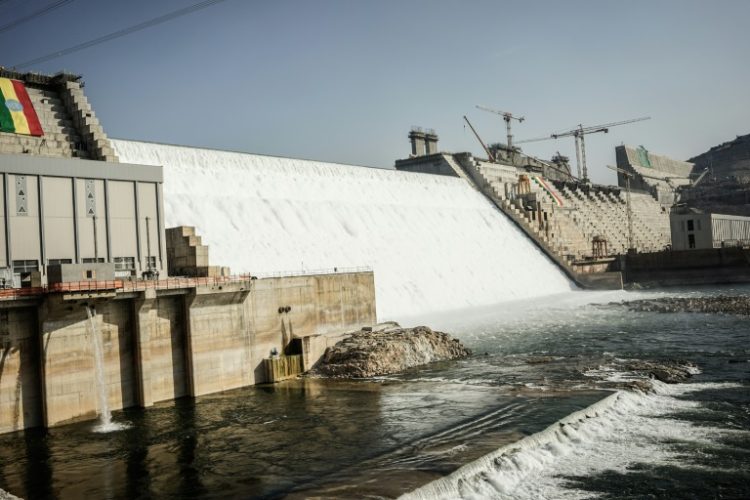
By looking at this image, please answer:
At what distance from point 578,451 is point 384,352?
1208 cm

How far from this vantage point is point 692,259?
6725 centimetres

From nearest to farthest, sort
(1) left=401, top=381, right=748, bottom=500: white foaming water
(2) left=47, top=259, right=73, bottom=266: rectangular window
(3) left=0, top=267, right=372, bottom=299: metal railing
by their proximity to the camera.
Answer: (1) left=401, top=381, right=748, bottom=500: white foaming water, (3) left=0, top=267, right=372, bottom=299: metal railing, (2) left=47, top=259, right=73, bottom=266: rectangular window

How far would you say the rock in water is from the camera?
88.8ft

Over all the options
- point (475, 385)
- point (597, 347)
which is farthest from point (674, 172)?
point (475, 385)

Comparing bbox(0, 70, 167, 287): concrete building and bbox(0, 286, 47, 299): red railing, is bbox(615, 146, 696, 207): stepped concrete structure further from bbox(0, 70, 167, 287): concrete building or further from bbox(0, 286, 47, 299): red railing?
bbox(0, 286, 47, 299): red railing

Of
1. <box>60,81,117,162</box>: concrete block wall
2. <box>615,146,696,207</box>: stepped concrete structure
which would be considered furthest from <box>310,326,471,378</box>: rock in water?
<box>615,146,696,207</box>: stepped concrete structure

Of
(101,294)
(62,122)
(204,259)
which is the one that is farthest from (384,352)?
(62,122)

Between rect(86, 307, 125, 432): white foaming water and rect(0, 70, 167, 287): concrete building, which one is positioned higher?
rect(0, 70, 167, 287): concrete building

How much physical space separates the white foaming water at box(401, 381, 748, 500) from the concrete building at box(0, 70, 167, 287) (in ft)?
47.0

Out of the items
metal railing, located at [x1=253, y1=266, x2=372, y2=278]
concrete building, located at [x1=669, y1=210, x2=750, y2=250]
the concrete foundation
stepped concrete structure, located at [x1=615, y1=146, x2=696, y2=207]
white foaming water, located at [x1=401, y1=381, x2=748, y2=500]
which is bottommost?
white foaming water, located at [x1=401, y1=381, x2=748, y2=500]

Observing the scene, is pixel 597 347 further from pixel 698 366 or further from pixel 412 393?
pixel 412 393

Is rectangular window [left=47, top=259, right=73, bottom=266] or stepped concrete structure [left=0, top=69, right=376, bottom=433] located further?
rectangular window [left=47, top=259, right=73, bottom=266]

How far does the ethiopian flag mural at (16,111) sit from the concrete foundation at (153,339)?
878cm

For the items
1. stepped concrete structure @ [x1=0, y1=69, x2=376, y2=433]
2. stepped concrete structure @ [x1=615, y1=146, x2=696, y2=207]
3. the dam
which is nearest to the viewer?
stepped concrete structure @ [x1=0, y1=69, x2=376, y2=433]
